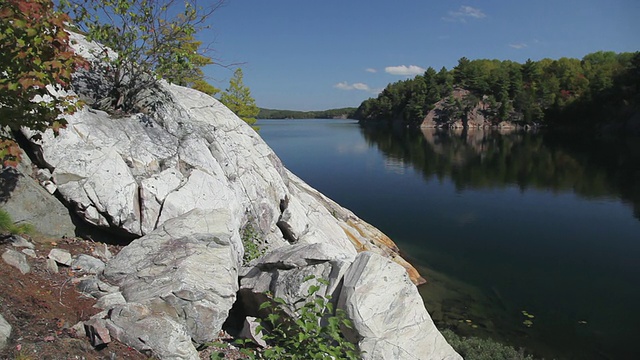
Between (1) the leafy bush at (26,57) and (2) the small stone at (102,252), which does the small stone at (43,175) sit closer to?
(2) the small stone at (102,252)

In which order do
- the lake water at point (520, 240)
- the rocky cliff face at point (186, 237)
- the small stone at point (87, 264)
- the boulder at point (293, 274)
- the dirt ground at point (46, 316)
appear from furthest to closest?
the lake water at point (520, 240) < the boulder at point (293, 274) < the small stone at point (87, 264) < the rocky cliff face at point (186, 237) < the dirt ground at point (46, 316)

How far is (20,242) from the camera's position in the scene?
6.92m

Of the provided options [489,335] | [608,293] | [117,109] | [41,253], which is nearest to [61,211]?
[41,253]

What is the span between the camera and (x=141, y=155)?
388 inches

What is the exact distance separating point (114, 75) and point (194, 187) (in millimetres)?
4328

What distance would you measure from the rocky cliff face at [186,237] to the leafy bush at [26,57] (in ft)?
9.06

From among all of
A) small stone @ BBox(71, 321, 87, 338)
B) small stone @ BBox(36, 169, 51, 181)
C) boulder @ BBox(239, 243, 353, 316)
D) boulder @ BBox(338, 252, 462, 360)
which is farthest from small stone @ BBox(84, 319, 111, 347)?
small stone @ BBox(36, 169, 51, 181)

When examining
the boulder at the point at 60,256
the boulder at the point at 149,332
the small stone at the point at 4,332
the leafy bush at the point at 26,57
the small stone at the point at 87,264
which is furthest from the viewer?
the small stone at the point at 87,264

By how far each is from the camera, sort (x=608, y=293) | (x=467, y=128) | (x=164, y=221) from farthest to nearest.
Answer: (x=467, y=128) < (x=608, y=293) < (x=164, y=221)

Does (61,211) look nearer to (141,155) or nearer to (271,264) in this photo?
(141,155)

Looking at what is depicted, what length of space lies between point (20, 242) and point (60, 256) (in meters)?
0.64

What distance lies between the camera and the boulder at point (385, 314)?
677 centimetres

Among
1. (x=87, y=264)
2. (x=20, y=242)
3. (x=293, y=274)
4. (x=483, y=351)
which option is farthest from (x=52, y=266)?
(x=483, y=351)

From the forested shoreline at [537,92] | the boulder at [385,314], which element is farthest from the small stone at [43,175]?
the forested shoreline at [537,92]
